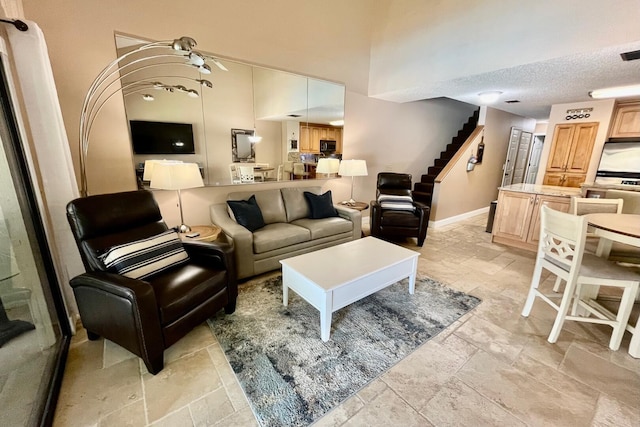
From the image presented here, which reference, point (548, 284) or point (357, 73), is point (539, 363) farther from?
point (357, 73)

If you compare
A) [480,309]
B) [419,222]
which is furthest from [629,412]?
[419,222]

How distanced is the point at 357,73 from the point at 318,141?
1287 millimetres

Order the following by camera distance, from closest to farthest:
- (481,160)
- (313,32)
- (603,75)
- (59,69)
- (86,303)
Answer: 1. (86,303)
2. (59,69)
3. (603,75)
4. (313,32)
5. (481,160)

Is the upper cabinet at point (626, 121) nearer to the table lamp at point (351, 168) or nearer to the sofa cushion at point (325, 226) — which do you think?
the table lamp at point (351, 168)

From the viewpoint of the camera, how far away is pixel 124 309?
4.81 feet

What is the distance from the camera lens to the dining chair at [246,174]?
327 centimetres

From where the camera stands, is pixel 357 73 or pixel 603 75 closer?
pixel 603 75

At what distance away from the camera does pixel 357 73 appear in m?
4.10

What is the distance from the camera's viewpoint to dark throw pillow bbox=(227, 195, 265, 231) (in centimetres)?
285

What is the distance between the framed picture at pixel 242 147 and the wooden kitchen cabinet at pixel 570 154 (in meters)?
5.18

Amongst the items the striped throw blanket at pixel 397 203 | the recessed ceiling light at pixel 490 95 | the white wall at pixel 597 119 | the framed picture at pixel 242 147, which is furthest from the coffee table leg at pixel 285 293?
the white wall at pixel 597 119

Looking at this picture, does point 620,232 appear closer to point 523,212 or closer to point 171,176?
point 523,212

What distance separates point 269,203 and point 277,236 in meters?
0.64

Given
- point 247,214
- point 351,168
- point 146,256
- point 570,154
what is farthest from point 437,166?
point 146,256
